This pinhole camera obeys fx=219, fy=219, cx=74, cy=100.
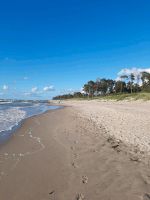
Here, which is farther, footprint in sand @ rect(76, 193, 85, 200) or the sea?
the sea

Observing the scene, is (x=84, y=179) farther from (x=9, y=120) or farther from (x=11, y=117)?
(x=11, y=117)

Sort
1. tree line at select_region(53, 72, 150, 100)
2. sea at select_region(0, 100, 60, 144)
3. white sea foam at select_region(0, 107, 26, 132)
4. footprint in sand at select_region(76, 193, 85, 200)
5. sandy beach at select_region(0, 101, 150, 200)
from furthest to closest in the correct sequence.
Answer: tree line at select_region(53, 72, 150, 100)
white sea foam at select_region(0, 107, 26, 132)
sea at select_region(0, 100, 60, 144)
sandy beach at select_region(0, 101, 150, 200)
footprint in sand at select_region(76, 193, 85, 200)

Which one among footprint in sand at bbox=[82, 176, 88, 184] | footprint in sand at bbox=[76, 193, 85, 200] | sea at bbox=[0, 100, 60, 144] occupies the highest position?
sea at bbox=[0, 100, 60, 144]

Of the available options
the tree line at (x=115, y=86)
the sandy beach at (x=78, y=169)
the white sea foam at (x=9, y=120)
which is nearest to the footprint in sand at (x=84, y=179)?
the sandy beach at (x=78, y=169)

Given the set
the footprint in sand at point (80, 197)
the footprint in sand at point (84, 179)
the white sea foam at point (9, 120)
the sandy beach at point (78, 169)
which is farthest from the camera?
the white sea foam at point (9, 120)

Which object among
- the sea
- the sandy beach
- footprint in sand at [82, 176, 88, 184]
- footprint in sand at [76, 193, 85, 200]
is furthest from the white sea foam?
footprint in sand at [76, 193, 85, 200]

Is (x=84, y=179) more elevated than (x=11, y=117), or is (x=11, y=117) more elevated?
(x=11, y=117)

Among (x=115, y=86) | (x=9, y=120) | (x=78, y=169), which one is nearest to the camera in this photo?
(x=78, y=169)

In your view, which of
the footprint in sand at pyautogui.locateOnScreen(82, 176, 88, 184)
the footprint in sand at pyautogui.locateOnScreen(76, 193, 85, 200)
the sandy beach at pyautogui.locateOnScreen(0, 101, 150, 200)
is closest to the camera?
the footprint in sand at pyautogui.locateOnScreen(76, 193, 85, 200)

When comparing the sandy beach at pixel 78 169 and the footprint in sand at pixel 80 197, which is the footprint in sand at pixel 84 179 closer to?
the sandy beach at pixel 78 169

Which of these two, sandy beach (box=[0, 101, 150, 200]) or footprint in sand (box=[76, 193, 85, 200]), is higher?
sandy beach (box=[0, 101, 150, 200])

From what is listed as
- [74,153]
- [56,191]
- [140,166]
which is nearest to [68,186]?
[56,191]

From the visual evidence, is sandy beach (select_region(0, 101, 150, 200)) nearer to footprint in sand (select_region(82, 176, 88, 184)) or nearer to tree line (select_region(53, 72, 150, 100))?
footprint in sand (select_region(82, 176, 88, 184))

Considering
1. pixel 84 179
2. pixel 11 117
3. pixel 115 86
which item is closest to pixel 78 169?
pixel 84 179
